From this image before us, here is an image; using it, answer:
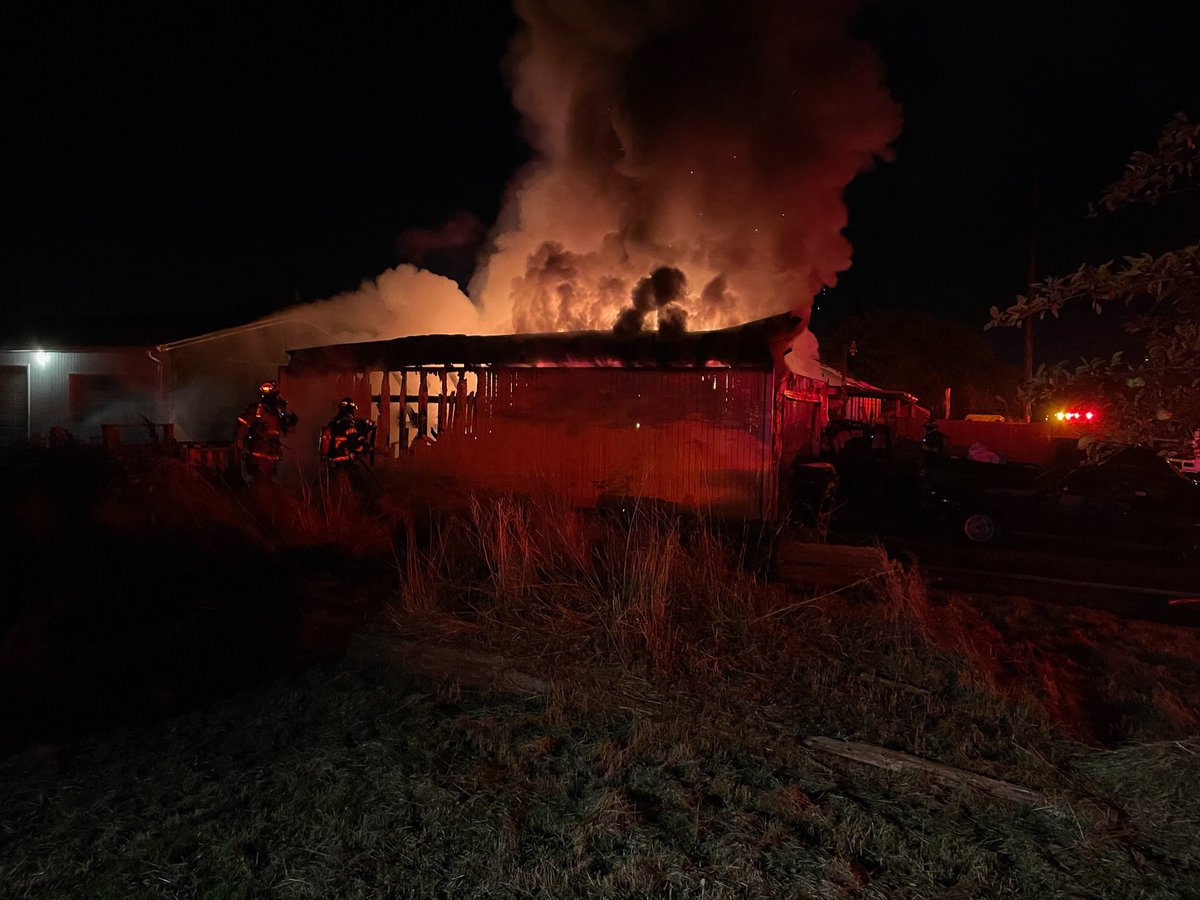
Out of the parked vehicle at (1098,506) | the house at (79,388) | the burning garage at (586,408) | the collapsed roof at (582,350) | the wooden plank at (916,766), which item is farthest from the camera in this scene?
the house at (79,388)

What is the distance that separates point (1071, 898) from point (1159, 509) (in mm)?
8713

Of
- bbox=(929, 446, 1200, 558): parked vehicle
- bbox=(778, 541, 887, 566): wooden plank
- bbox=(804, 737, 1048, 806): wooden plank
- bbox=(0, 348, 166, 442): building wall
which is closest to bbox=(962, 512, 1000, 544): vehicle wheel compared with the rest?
bbox=(929, 446, 1200, 558): parked vehicle

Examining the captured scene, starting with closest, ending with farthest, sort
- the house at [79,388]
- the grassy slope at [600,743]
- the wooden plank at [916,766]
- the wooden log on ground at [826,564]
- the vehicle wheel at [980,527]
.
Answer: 1. the grassy slope at [600,743]
2. the wooden plank at [916,766]
3. the wooden log on ground at [826,564]
4. the vehicle wheel at [980,527]
5. the house at [79,388]

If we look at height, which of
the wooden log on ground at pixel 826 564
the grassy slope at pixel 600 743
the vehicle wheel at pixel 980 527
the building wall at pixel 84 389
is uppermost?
the building wall at pixel 84 389

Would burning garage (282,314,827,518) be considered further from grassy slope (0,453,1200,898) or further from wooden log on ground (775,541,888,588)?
grassy slope (0,453,1200,898)

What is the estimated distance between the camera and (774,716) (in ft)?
13.0

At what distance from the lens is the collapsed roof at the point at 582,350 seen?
32.7 feet

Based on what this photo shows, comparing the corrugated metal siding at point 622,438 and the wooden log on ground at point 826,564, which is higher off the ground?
the corrugated metal siding at point 622,438

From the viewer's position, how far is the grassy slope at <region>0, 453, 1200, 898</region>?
2791 millimetres

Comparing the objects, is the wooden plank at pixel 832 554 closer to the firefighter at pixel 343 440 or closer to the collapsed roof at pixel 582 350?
the collapsed roof at pixel 582 350

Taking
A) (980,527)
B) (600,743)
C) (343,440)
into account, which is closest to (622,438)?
(343,440)

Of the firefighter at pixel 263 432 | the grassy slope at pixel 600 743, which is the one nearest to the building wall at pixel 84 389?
the firefighter at pixel 263 432

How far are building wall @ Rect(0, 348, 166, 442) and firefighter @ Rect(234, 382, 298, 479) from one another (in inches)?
412

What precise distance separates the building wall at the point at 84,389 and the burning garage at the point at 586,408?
8920mm
